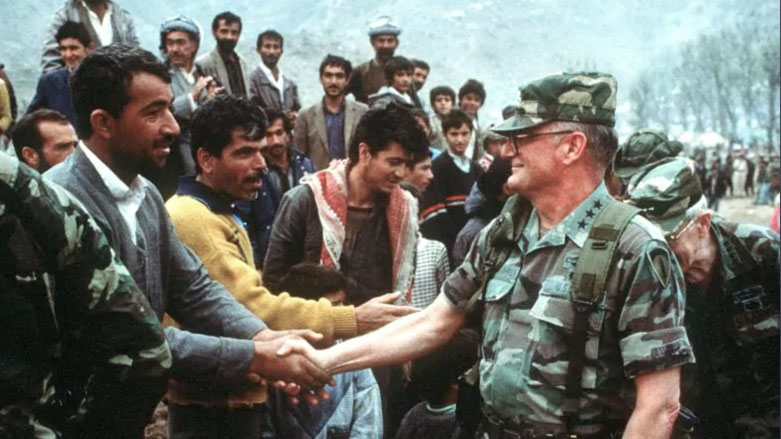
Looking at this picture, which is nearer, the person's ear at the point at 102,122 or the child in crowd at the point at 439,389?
the person's ear at the point at 102,122

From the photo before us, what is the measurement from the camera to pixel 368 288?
189 inches

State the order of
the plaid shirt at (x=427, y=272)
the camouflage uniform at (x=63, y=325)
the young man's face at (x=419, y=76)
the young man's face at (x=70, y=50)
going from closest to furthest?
1. the camouflage uniform at (x=63, y=325)
2. the plaid shirt at (x=427, y=272)
3. the young man's face at (x=70, y=50)
4. the young man's face at (x=419, y=76)

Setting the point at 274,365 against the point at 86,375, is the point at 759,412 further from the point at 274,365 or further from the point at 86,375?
the point at 86,375

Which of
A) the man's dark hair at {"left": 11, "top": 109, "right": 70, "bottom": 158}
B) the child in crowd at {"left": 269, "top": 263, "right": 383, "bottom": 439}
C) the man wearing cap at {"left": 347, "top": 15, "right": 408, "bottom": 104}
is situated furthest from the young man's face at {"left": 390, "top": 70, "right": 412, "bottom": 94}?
the child in crowd at {"left": 269, "top": 263, "right": 383, "bottom": 439}

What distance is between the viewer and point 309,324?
401 cm

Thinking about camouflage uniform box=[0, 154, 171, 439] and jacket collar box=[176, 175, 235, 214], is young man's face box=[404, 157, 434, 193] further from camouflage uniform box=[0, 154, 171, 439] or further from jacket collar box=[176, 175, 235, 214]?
camouflage uniform box=[0, 154, 171, 439]

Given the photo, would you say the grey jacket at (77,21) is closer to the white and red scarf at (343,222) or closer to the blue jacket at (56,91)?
the blue jacket at (56,91)

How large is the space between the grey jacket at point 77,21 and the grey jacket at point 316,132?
1735mm

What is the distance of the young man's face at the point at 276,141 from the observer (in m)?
6.81

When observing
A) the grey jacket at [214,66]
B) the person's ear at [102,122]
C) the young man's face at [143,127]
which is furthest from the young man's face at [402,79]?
the person's ear at [102,122]

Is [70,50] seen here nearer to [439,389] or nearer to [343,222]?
[343,222]

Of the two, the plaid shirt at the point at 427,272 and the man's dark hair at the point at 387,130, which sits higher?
the man's dark hair at the point at 387,130

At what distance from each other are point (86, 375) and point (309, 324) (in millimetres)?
1997

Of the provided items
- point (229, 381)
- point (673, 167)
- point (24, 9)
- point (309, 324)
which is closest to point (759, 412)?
point (673, 167)
